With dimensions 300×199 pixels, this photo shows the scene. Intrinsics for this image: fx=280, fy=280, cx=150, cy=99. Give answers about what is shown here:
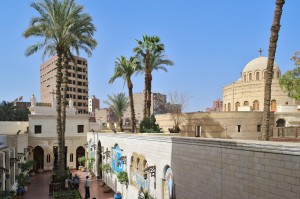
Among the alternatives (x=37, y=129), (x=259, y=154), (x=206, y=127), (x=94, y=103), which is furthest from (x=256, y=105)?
(x=94, y=103)

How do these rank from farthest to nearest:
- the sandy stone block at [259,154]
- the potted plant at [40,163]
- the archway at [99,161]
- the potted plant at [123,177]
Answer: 1. the potted plant at [40,163]
2. the archway at [99,161]
3. the potted plant at [123,177]
4. the sandy stone block at [259,154]

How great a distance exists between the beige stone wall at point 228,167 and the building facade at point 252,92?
33331mm

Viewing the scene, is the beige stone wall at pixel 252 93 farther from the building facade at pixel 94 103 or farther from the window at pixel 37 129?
the building facade at pixel 94 103

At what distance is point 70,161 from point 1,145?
1898 cm

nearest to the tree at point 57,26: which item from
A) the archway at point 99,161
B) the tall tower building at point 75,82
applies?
the archway at point 99,161

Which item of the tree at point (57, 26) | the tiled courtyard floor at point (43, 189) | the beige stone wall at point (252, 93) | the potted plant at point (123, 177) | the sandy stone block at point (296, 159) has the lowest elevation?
the tiled courtyard floor at point (43, 189)

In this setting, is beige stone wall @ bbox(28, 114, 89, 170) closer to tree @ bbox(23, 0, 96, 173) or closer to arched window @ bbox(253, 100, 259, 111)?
tree @ bbox(23, 0, 96, 173)

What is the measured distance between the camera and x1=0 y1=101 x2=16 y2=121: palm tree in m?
51.7

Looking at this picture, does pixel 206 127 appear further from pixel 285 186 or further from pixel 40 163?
pixel 285 186

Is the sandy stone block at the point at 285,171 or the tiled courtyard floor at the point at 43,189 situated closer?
the sandy stone block at the point at 285,171

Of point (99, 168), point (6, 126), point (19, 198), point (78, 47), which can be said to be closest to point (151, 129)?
point (99, 168)

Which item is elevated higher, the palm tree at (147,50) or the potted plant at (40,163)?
the palm tree at (147,50)

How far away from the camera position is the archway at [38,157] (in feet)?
115

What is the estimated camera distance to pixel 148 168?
47.5 feet
